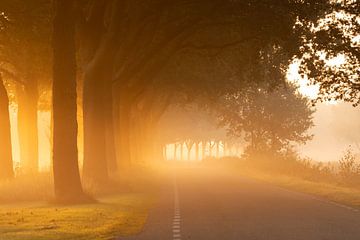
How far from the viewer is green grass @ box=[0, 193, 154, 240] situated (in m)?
15.4

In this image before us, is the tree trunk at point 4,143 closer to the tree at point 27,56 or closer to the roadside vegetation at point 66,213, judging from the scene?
the roadside vegetation at point 66,213

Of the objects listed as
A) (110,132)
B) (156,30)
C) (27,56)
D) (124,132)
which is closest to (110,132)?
(110,132)

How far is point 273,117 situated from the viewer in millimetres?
65812

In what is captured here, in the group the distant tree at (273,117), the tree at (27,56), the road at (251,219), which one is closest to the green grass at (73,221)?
the road at (251,219)

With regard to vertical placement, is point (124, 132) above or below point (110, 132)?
above

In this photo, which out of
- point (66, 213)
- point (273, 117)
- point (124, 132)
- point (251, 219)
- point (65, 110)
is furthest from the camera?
point (273, 117)

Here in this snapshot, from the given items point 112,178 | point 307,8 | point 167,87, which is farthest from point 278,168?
point 307,8

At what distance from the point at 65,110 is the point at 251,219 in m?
8.87

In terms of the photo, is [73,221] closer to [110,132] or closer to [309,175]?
[110,132]

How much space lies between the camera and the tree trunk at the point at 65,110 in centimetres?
2380

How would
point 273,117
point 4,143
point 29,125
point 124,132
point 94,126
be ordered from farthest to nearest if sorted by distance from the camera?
point 273,117 → point 29,125 → point 124,132 → point 4,143 → point 94,126

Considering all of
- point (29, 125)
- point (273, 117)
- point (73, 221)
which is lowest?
point (73, 221)

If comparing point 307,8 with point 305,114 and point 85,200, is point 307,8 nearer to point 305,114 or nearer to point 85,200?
point 85,200

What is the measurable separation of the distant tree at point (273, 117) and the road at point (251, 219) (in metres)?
38.7
